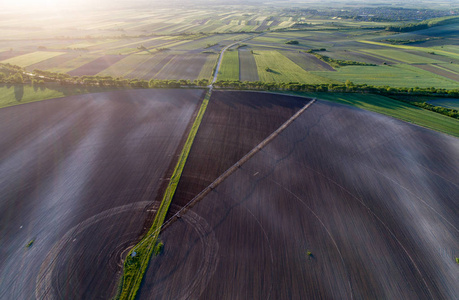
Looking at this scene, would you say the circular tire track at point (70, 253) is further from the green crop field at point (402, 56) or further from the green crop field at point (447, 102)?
the green crop field at point (402, 56)

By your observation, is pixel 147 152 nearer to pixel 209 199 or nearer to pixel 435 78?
pixel 209 199

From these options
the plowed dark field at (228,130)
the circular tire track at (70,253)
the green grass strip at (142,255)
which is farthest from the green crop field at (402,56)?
the circular tire track at (70,253)

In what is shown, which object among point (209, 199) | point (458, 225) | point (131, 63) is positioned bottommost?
point (458, 225)

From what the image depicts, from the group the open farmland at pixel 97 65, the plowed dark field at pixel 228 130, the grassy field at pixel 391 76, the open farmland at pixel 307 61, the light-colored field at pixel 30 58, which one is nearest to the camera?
the plowed dark field at pixel 228 130

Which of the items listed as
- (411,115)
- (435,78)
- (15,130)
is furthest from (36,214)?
(435,78)

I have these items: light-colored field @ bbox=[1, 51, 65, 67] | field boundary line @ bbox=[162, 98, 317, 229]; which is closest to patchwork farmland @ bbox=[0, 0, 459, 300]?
field boundary line @ bbox=[162, 98, 317, 229]

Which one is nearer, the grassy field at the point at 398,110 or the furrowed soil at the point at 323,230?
the furrowed soil at the point at 323,230

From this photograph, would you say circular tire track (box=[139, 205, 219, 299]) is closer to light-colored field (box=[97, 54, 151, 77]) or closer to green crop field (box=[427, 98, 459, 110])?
green crop field (box=[427, 98, 459, 110])
